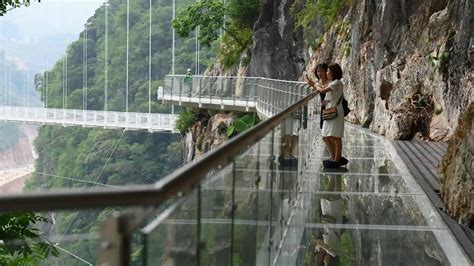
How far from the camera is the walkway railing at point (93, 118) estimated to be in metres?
55.8

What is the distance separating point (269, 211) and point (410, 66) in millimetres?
12684

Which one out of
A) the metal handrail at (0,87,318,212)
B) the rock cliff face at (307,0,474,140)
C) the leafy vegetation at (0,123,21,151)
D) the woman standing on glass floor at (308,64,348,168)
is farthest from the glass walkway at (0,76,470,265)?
the leafy vegetation at (0,123,21,151)

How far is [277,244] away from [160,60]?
68.2 m

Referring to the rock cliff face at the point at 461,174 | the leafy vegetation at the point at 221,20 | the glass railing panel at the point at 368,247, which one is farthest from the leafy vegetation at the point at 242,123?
the glass railing panel at the point at 368,247

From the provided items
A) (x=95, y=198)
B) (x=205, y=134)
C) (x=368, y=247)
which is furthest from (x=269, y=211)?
(x=205, y=134)

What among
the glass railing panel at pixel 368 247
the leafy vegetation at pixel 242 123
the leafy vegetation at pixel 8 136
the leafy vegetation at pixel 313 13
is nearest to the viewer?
the glass railing panel at pixel 368 247

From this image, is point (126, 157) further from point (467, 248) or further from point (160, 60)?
point (467, 248)

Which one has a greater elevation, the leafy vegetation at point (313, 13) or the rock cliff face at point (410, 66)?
the leafy vegetation at point (313, 13)

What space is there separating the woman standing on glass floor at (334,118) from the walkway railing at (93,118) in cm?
4434

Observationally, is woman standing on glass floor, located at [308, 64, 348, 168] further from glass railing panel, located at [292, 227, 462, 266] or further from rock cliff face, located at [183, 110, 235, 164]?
rock cliff face, located at [183, 110, 235, 164]

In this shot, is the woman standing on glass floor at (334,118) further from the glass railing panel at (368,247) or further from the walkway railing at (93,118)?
the walkway railing at (93,118)

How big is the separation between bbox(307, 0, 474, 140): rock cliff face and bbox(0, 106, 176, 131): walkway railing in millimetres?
32838

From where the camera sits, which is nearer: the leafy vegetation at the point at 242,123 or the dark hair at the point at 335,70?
the dark hair at the point at 335,70

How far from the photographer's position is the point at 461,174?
6.52 meters
